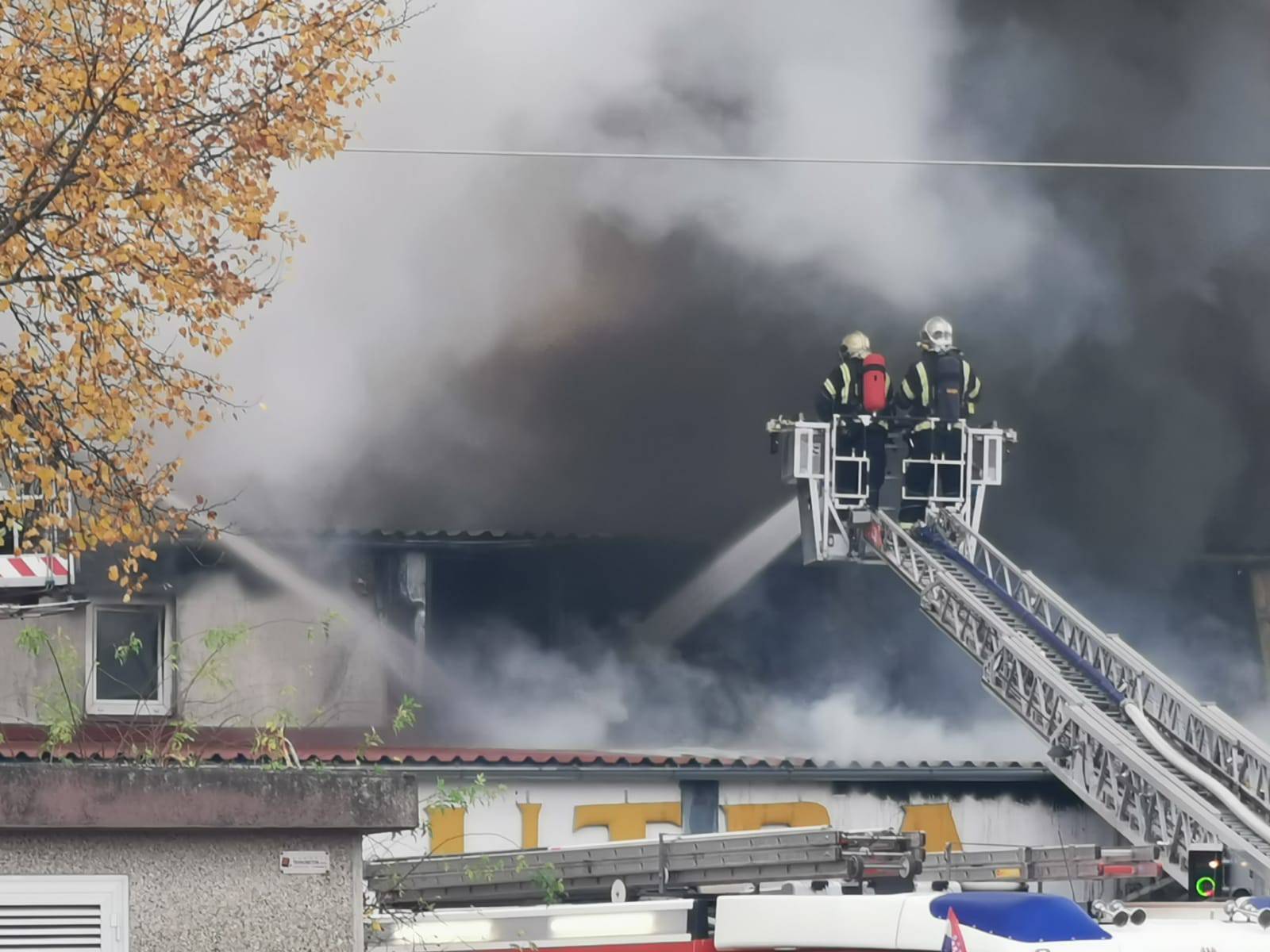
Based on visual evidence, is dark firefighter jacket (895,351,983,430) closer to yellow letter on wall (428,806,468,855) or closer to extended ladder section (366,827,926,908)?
yellow letter on wall (428,806,468,855)

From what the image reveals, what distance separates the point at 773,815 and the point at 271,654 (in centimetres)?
552

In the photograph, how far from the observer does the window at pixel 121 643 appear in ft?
67.6

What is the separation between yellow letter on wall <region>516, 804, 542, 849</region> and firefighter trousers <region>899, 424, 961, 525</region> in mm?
5168

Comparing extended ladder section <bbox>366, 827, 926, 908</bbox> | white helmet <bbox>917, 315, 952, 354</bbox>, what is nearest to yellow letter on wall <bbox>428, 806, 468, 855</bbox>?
extended ladder section <bbox>366, 827, 926, 908</bbox>

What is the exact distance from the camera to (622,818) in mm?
19797

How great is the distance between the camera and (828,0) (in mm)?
23547

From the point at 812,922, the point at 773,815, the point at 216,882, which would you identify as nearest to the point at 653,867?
the point at 812,922

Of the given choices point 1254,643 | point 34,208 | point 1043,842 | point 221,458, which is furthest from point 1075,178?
point 34,208

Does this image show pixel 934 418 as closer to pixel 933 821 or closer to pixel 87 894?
pixel 933 821

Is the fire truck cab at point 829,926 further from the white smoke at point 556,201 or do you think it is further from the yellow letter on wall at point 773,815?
the white smoke at point 556,201

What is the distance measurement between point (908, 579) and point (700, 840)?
9.82m

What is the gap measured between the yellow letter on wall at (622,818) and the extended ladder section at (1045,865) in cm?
911

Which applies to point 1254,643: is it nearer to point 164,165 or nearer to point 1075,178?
point 1075,178

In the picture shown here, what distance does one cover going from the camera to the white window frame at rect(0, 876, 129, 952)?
6875 millimetres
